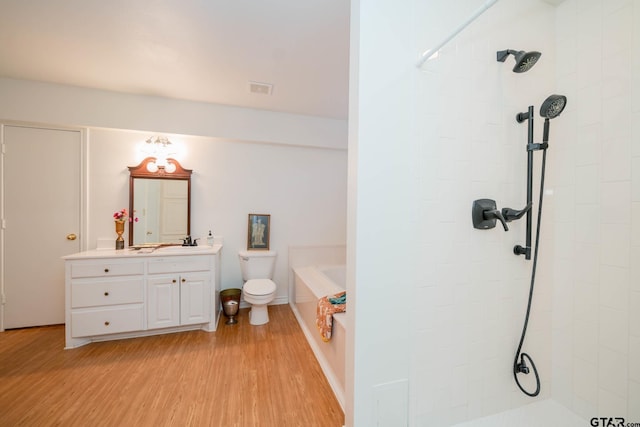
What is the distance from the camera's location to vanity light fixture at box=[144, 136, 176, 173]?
2643 mm

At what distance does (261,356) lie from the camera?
194cm

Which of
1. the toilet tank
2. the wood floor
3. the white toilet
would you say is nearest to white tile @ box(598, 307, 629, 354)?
the wood floor

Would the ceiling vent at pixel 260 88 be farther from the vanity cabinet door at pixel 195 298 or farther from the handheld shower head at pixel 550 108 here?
the handheld shower head at pixel 550 108

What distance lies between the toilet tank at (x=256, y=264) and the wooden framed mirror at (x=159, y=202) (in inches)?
30.4

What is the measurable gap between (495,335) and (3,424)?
8.98 feet

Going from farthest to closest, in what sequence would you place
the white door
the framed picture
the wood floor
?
the framed picture, the white door, the wood floor

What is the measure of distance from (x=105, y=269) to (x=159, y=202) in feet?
2.90

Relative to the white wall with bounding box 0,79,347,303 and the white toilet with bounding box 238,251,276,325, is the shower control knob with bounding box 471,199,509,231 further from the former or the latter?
the white wall with bounding box 0,79,347,303

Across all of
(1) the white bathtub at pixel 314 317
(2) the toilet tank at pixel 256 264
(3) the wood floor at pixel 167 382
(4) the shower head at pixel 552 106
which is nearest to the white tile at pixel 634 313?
(4) the shower head at pixel 552 106

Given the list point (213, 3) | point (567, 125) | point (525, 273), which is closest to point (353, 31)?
point (213, 3)

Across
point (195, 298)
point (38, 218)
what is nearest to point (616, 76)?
point (195, 298)

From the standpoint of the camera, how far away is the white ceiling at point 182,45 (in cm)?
143

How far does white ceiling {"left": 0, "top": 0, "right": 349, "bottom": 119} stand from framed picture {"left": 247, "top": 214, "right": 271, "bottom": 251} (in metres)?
1.45

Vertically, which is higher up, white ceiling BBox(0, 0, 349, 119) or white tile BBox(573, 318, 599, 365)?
white ceiling BBox(0, 0, 349, 119)
